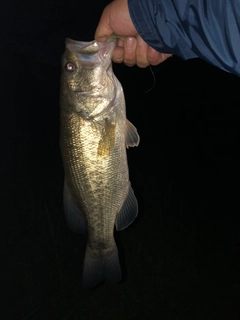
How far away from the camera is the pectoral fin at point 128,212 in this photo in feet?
5.99

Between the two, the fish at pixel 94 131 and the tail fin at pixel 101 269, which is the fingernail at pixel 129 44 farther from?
the tail fin at pixel 101 269

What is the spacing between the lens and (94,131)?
168cm

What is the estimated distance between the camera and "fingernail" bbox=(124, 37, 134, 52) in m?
1.86

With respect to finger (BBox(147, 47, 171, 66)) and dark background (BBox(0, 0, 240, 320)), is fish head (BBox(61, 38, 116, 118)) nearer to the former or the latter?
finger (BBox(147, 47, 171, 66))

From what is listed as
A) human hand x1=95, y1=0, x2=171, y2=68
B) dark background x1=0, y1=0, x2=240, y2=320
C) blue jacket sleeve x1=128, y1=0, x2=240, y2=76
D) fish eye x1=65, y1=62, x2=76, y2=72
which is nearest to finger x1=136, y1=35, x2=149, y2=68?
human hand x1=95, y1=0, x2=171, y2=68

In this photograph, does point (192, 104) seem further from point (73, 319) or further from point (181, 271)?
point (73, 319)

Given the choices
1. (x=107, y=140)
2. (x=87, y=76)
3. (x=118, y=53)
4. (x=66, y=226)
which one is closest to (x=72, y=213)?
(x=107, y=140)

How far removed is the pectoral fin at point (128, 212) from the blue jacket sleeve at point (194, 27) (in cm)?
75

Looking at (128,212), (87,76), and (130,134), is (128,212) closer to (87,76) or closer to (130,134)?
(130,134)

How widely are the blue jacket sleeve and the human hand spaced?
94 millimetres

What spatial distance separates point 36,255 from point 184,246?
2510 mm

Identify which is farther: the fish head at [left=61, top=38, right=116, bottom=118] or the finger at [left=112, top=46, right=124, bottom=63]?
the finger at [left=112, top=46, right=124, bottom=63]

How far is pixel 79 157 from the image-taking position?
5.59 feet

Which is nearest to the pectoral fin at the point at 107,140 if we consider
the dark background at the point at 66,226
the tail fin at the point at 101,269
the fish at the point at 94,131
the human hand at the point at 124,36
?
the fish at the point at 94,131
